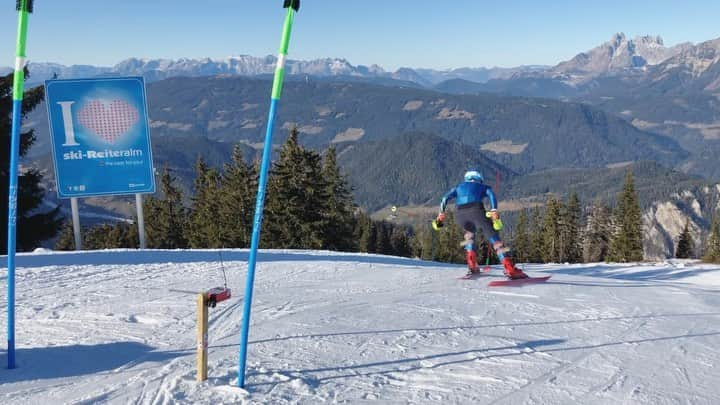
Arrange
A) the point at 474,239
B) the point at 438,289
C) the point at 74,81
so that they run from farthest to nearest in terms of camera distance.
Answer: the point at 74,81, the point at 474,239, the point at 438,289

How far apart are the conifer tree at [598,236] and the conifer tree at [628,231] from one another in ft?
22.9

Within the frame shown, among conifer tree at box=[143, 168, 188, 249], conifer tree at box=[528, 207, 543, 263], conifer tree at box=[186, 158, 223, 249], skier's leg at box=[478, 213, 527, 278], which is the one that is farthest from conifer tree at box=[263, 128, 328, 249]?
conifer tree at box=[528, 207, 543, 263]

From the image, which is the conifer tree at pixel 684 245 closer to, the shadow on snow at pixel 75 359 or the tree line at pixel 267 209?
the tree line at pixel 267 209

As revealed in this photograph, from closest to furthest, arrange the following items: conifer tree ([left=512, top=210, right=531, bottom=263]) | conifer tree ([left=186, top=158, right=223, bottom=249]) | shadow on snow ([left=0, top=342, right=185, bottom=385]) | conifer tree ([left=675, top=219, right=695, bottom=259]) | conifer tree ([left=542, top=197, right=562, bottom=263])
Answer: shadow on snow ([left=0, top=342, right=185, bottom=385]), conifer tree ([left=186, top=158, right=223, bottom=249]), conifer tree ([left=542, top=197, right=562, bottom=263]), conifer tree ([left=675, top=219, right=695, bottom=259]), conifer tree ([left=512, top=210, right=531, bottom=263])

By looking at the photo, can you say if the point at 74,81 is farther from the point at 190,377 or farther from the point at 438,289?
the point at 190,377

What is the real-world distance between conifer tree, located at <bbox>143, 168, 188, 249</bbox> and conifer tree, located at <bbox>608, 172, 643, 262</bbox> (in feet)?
123

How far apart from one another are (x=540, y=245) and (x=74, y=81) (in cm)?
5518

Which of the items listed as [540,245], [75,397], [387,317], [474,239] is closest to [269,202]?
[474,239]

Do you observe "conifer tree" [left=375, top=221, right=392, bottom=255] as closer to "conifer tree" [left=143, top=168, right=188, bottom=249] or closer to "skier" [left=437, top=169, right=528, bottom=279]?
"conifer tree" [left=143, top=168, right=188, bottom=249]

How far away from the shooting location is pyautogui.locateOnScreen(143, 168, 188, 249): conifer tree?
42688 mm

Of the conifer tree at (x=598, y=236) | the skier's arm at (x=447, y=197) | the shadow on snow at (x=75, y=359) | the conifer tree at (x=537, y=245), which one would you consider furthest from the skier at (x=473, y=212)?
the conifer tree at (x=598, y=236)

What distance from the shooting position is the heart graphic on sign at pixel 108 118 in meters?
12.0

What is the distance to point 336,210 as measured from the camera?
36.5m

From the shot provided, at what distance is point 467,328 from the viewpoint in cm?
640
